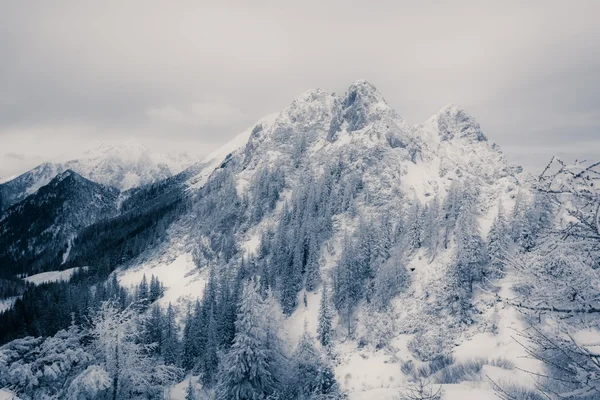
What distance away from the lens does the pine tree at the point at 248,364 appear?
77.0ft

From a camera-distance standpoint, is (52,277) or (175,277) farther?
(52,277)

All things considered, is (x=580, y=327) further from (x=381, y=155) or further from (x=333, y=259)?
(x=381, y=155)

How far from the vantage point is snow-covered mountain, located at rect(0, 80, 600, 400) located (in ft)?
78.0

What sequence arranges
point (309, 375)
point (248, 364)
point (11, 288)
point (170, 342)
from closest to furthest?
1. point (248, 364)
2. point (309, 375)
3. point (170, 342)
4. point (11, 288)

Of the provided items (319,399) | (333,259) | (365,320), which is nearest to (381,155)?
(333,259)

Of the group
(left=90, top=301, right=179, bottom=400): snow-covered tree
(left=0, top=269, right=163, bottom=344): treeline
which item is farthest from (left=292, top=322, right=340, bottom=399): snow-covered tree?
(left=0, top=269, right=163, bottom=344): treeline

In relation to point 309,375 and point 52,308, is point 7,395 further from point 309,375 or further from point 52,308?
point 52,308

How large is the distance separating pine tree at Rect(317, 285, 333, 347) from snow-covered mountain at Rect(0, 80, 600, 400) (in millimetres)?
434

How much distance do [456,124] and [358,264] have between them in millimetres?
125877

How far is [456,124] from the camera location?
17062cm

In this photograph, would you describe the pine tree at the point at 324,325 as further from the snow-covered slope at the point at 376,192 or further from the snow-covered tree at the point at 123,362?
the snow-covered tree at the point at 123,362

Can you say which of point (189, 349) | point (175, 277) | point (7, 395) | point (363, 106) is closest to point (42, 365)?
point (7, 395)

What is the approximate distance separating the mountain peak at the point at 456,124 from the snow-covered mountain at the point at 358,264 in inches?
49.4

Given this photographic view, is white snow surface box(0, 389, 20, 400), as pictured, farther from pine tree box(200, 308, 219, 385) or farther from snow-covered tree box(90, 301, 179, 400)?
pine tree box(200, 308, 219, 385)
